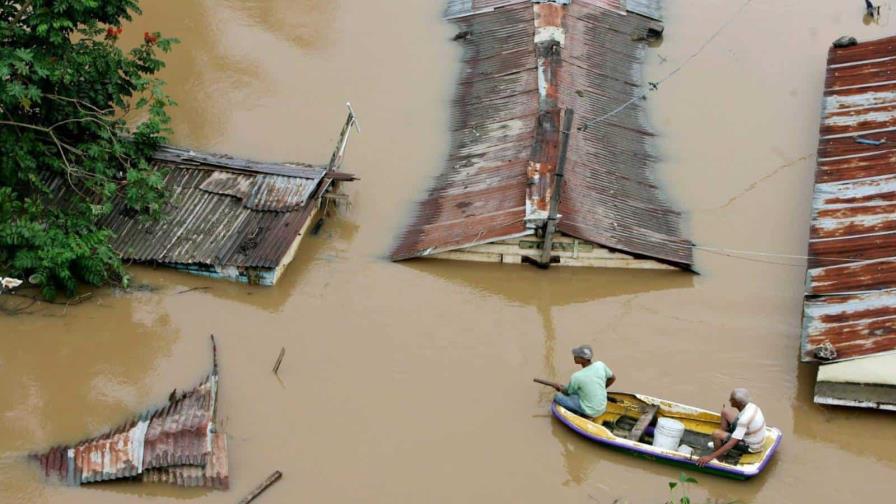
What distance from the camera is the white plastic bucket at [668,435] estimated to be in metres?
12.9

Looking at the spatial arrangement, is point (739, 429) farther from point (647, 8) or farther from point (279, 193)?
point (647, 8)

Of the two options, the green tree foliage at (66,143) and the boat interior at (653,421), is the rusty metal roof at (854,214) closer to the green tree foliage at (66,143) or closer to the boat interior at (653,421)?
the boat interior at (653,421)

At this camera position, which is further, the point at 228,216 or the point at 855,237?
the point at 228,216

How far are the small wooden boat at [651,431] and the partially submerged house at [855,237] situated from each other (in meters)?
1.40

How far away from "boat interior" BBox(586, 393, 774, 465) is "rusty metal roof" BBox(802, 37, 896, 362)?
162 cm

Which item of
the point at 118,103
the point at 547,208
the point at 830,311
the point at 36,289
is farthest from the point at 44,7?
the point at 830,311

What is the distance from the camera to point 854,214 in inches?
617

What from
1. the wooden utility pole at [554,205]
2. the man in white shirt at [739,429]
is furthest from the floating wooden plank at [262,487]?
the wooden utility pole at [554,205]

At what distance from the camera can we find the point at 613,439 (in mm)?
12828

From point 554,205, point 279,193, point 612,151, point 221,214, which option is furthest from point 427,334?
point 612,151

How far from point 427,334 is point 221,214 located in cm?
371

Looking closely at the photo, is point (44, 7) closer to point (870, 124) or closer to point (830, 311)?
point (830, 311)

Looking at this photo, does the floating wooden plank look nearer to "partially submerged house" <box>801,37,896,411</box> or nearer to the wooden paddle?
the wooden paddle

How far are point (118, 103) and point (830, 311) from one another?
35.5 feet
